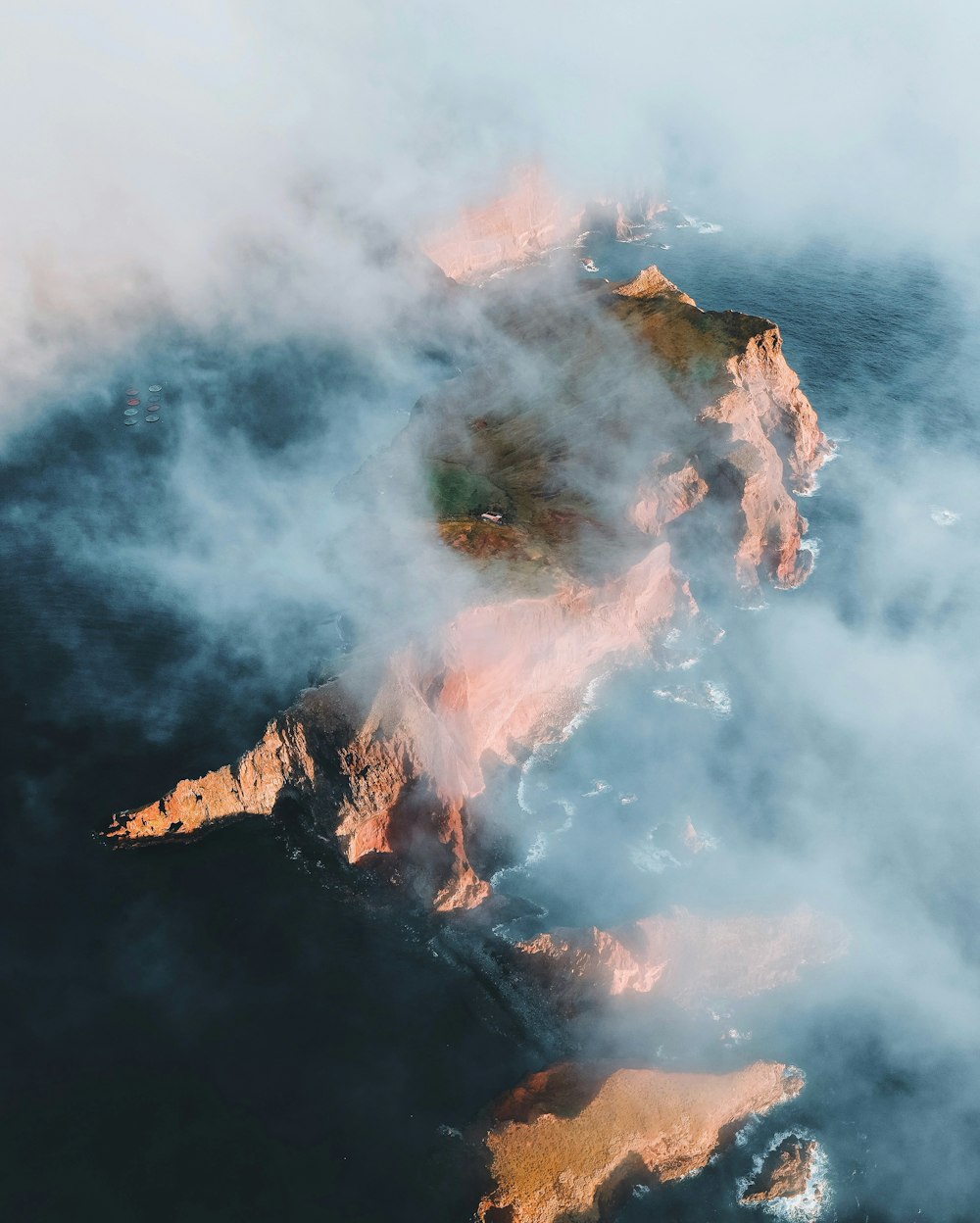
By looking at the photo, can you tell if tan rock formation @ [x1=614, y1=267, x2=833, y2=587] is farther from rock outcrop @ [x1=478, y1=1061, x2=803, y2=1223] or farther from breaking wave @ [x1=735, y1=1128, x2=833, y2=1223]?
breaking wave @ [x1=735, y1=1128, x2=833, y2=1223]

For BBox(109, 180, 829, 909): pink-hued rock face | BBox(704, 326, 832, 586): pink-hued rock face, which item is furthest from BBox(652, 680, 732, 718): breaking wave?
BBox(704, 326, 832, 586): pink-hued rock face

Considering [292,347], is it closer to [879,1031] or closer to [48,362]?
[48,362]

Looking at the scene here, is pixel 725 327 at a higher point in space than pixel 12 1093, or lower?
higher

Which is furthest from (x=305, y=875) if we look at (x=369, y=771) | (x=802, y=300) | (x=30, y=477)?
(x=802, y=300)

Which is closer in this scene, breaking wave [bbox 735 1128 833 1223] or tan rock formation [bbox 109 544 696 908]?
breaking wave [bbox 735 1128 833 1223]

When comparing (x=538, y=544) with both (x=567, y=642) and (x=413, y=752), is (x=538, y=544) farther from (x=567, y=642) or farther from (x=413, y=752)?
(x=413, y=752)

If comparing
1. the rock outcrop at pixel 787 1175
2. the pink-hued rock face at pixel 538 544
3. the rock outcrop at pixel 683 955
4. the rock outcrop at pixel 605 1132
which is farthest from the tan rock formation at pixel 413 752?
the rock outcrop at pixel 787 1175
